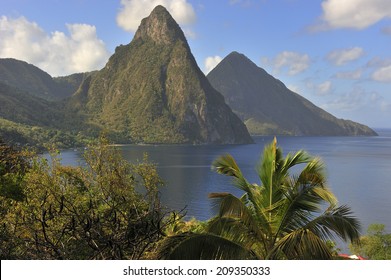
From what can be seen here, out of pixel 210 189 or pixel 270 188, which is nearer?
pixel 270 188

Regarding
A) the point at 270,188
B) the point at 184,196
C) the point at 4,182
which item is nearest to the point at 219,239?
the point at 270,188

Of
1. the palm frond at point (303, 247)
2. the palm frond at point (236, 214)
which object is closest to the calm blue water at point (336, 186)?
the palm frond at point (236, 214)

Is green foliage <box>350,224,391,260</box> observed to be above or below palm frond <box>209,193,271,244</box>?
below

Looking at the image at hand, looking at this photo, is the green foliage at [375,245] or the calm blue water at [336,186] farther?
the calm blue water at [336,186]

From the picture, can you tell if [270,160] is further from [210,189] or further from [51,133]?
[51,133]

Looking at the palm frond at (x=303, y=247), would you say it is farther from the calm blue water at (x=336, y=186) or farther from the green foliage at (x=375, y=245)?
the calm blue water at (x=336, y=186)

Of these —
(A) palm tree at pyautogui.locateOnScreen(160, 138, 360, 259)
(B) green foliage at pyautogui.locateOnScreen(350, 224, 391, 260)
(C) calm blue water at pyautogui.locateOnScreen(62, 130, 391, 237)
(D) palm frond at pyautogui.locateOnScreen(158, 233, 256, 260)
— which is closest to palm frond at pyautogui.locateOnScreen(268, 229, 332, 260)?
(A) palm tree at pyautogui.locateOnScreen(160, 138, 360, 259)

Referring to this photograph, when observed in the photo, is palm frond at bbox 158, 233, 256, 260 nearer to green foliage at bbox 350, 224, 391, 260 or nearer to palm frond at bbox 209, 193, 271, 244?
palm frond at bbox 209, 193, 271, 244

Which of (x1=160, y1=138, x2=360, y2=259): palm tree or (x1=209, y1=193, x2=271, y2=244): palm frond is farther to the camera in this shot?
(x1=209, y1=193, x2=271, y2=244): palm frond
